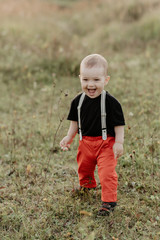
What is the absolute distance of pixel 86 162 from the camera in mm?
2889

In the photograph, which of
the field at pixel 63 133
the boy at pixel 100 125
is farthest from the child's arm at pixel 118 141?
the field at pixel 63 133

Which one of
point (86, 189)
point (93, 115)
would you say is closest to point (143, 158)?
point (86, 189)

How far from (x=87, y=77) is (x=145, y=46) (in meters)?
6.72

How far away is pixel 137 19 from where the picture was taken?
1079 centimetres

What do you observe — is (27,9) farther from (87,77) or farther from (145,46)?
(87,77)

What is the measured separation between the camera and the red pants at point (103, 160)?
269cm

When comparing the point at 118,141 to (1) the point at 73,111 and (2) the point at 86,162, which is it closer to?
(2) the point at 86,162

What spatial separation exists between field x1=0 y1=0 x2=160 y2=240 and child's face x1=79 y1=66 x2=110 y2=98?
→ 1.08 ft

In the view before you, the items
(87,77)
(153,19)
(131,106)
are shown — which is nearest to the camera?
(87,77)

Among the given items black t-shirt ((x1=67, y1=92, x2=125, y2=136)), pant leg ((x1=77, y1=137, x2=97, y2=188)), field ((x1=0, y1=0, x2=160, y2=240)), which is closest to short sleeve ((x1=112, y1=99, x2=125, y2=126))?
black t-shirt ((x1=67, y1=92, x2=125, y2=136))

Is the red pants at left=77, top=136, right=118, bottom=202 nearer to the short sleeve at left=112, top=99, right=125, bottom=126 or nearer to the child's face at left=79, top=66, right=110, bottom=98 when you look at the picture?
the short sleeve at left=112, top=99, right=125, bottom=126

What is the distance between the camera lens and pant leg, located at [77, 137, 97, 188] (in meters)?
2.82

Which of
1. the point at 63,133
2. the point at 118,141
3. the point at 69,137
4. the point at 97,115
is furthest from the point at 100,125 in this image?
the point at 63,133

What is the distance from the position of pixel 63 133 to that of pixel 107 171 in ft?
4.59
